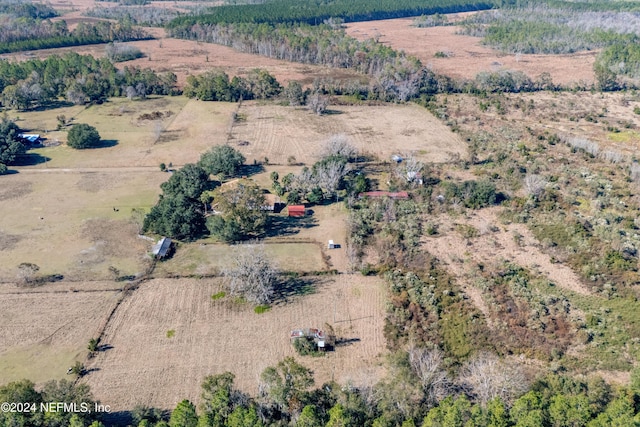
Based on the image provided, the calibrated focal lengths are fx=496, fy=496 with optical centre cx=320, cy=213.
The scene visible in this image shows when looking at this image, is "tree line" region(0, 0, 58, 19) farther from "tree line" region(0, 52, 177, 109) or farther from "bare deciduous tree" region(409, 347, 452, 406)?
"bare deciduous tree" region(409, 347, 452, 406)

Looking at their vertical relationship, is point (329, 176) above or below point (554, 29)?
below

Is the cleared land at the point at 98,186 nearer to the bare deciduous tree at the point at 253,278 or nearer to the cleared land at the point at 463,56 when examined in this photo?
the bare deciduous tree at the point at 253,278

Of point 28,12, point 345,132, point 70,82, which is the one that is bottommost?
point 345,132

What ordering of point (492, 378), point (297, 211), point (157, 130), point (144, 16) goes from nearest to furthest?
point (492, 378) → point (297, 211) → point (157, 130) → point (144, 16)

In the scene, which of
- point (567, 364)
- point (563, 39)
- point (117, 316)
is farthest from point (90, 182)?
point (563, 39)

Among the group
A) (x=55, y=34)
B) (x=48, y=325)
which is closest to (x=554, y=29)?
(x=55, y=34)

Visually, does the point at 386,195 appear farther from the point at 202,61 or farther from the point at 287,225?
Result: the point at 202,61

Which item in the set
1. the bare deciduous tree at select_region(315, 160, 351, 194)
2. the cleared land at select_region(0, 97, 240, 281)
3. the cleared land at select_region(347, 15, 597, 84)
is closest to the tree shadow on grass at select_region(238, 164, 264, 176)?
the cleared land at select_region(0, 97, 240, 281)
